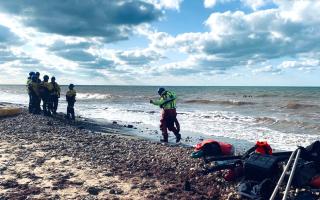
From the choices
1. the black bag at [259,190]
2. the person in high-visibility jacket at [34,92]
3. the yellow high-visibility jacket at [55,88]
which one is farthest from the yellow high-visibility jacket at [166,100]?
the person in high-visibility jacket at [34,92]

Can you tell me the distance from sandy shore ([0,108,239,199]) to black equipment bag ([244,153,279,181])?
60 cm

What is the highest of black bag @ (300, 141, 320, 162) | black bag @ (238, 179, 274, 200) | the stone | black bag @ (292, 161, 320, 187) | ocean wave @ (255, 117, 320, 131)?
black bag @ (300, 141, 320, 162)

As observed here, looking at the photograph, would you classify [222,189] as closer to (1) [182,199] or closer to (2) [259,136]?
(1) [182,199]

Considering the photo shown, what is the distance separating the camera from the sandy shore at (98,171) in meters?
7.86

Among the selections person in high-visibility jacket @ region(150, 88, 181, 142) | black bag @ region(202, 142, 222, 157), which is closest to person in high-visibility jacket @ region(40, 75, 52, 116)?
person in high-visibility jacket @ region(150, 88, 181, 142)

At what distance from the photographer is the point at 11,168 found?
9.64 metres

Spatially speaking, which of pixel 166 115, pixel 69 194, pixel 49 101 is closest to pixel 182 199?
pixel 69 194

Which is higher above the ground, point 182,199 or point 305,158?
point 305,158

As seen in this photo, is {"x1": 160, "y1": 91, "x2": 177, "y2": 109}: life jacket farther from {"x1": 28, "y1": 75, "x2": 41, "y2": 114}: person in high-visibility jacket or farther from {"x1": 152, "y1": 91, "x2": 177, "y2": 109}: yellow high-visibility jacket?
{"x1": 28, "y1": 75, "x2": 41, "y2": 114}: person in high-visibility jacket

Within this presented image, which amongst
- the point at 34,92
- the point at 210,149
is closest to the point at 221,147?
the point at 210,149

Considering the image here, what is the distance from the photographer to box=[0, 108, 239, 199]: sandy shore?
7.86 m

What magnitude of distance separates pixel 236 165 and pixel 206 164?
148 centimetres

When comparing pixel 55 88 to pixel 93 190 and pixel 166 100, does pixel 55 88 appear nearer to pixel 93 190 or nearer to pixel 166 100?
pixel 166 100

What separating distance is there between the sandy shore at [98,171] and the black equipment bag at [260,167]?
599mm
